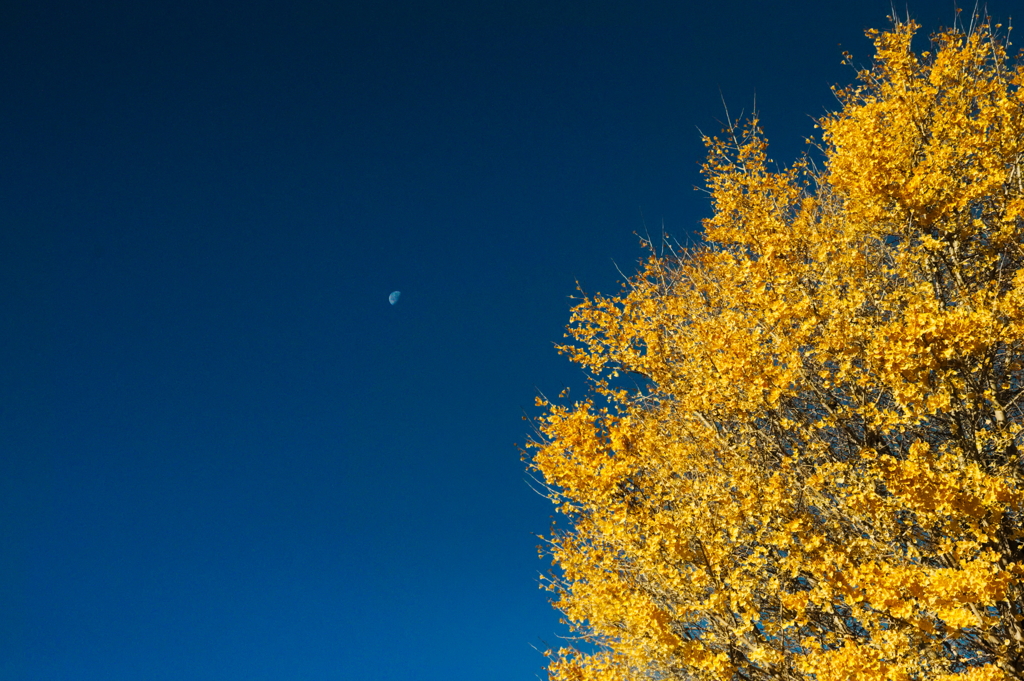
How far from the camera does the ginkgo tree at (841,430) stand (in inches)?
200

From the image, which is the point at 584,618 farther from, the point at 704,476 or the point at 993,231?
the point at 993,231

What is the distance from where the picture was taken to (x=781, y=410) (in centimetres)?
680

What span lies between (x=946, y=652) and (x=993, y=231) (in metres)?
4.40

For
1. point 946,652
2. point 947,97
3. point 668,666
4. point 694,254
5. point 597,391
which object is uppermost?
point 694,254

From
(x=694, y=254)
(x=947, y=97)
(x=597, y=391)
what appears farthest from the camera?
(x=694, y=254)

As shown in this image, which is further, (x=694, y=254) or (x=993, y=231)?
(x=694, y=254)

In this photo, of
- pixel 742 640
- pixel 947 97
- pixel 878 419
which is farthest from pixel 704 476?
pixel 947 97

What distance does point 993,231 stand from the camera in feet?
21.9

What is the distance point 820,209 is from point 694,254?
232 centimetres

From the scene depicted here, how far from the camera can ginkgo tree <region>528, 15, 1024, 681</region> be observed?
16.7ft

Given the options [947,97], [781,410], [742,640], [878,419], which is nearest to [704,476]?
[781,410]

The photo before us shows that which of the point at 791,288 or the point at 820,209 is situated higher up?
the point at 820,209

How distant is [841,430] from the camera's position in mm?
6680

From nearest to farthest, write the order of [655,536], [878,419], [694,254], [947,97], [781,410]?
1. [878,419]
2. [655,536]
3. [781,410]
4. [947,97]
5. [694,254]
